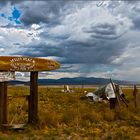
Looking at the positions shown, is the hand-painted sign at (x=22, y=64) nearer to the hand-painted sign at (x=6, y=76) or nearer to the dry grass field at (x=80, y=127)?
the hand-painted sign at (x=6, y=76)

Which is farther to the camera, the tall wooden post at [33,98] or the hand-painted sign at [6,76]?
the tall wooden post at [33,98]

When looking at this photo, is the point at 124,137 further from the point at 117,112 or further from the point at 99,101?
the point at 99,101

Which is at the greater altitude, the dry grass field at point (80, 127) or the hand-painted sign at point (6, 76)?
the hand-painted sign at point (6, 76)

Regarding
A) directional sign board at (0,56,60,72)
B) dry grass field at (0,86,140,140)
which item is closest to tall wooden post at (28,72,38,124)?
dry grass field at (0,86,140,140)

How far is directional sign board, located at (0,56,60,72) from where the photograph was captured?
15047mm

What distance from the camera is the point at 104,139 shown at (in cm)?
1255

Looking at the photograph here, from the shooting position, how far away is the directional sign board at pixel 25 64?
15.0 metres

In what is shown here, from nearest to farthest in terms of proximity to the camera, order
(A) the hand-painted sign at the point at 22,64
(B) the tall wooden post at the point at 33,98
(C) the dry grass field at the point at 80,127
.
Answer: (C) the dry grass field at the point at 80,127, (A) the hand-painted sign at the point at 22,64, (B) the tall wooden post at the point at 33,98

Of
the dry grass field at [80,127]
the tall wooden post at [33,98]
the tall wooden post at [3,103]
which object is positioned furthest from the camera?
the tall wooden post at [33,98]

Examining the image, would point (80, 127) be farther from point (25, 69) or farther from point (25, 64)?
point (25, 64)

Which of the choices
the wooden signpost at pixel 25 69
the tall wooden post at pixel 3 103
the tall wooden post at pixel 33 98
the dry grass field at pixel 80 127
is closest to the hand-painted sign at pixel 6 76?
the wooden signpost at pixel 25 69

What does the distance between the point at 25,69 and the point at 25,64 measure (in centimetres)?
19

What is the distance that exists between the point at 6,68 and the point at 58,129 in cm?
298

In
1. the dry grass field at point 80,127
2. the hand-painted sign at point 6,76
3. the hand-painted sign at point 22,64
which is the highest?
the hand-painted sign at point 22,64
